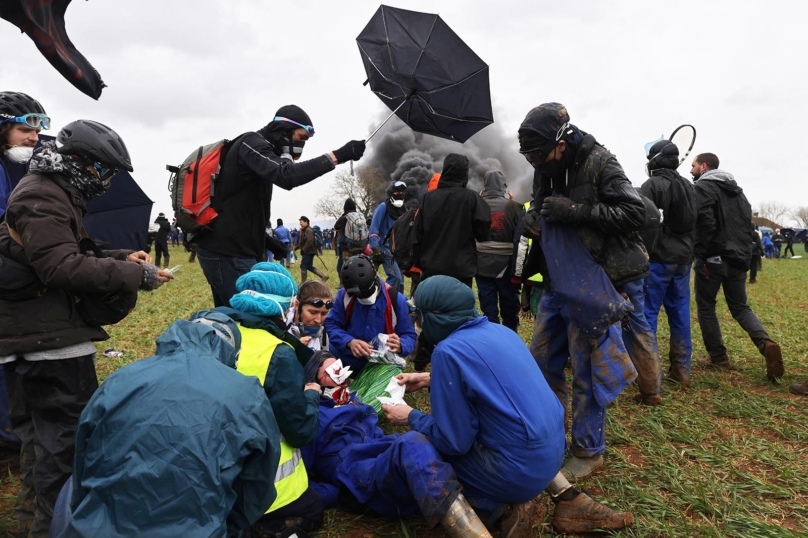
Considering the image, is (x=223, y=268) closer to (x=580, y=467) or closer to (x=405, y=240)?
(x=405, y=240)

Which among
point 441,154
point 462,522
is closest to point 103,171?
point 462,522

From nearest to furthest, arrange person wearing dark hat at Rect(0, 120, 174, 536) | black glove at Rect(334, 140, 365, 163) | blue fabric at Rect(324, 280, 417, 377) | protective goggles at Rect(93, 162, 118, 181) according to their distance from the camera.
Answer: person wearing dark hat at Rect(0, 120, 174, 536) < protective goggles at Rect(93, 162, 118, 181) < black glove at Rect(334, 140, 365, 163) < blue fabric at Rect(324, 280, 417, 377)

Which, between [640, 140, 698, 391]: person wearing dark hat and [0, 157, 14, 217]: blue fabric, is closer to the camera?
[0, 157, 14, 217]: blue fabric

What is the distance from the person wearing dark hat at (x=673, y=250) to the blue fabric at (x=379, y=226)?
12.0ft

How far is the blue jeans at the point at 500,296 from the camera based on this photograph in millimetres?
5316

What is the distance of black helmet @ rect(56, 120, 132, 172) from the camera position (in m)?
2.31

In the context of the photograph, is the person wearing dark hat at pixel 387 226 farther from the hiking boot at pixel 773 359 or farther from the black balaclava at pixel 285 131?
the hiking boot at pixel 773 359

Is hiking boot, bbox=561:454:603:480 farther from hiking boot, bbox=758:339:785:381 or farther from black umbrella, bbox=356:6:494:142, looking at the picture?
hiking boot, bbox=758:339:785:381

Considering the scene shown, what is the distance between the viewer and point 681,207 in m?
4.66

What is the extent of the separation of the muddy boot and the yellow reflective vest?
69 cm

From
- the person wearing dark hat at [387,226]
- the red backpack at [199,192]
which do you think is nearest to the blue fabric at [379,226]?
the person wearing dark hat at [387,226]

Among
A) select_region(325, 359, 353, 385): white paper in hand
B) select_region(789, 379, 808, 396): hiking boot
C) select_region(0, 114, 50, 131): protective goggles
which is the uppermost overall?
select_region(0, 114, 50, 131): protective goggles

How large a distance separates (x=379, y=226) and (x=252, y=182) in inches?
170

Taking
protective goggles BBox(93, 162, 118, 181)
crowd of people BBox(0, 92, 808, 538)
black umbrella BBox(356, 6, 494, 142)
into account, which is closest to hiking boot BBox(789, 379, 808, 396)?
crowd of people BBox(0, 92, 808, 538)
